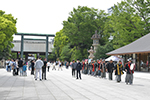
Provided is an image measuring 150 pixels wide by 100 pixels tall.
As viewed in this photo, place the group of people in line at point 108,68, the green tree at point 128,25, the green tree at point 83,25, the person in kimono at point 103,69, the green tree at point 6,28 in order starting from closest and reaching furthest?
the group of people in line at point 108,68, the person in kimono at point 103,69, the green tree at point 128,25, the green tree at point 6,28, the green tree at point 83,25

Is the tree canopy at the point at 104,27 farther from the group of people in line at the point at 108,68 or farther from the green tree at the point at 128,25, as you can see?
the group of people in line at the point at 108,68

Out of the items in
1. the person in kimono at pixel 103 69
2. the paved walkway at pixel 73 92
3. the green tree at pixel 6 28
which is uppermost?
the green tree at pixel 6 28

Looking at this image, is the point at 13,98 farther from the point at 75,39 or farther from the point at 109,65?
the point at 75,39

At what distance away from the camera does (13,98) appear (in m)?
9.88

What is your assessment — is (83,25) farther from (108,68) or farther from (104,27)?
(108,68)

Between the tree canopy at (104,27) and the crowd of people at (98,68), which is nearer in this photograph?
the crowd of people at (98,68)

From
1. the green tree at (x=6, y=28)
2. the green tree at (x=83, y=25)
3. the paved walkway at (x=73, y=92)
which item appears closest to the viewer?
the paved walkway at (x=73, y=92)

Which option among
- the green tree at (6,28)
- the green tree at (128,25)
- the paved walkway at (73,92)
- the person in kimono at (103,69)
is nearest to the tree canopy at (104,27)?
the green tree at (128,25)

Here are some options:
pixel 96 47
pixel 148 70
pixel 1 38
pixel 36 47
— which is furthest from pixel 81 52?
pixel 148 70

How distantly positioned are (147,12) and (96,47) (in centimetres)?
1674

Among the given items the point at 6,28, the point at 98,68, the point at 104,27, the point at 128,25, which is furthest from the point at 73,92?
the point at 104,27

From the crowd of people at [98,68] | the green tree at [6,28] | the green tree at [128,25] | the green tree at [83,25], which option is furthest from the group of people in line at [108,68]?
the green tree at [83,25]

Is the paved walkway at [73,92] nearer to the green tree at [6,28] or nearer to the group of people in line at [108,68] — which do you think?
the group of people in line at [108,68]

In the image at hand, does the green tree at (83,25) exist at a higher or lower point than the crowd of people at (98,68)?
higher
